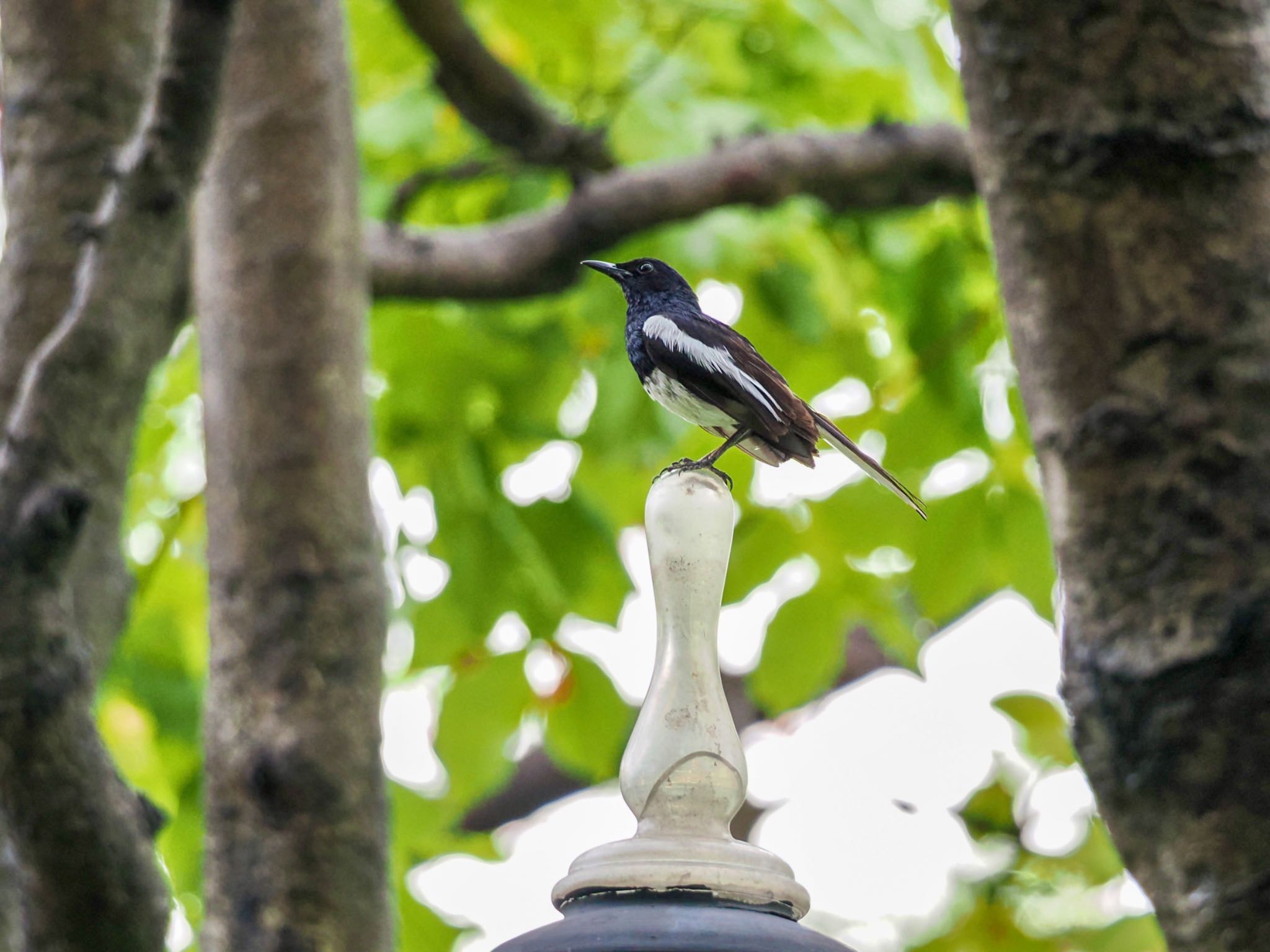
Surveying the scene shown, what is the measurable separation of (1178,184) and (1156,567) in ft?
1.96

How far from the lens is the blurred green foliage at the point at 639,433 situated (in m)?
4.39

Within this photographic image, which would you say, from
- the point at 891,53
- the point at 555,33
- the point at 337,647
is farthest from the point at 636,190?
the point at 337,647

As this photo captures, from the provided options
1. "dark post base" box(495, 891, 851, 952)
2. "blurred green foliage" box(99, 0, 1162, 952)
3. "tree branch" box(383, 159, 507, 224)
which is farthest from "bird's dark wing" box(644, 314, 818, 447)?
"tree branch" box(383, 159, 507, 224)

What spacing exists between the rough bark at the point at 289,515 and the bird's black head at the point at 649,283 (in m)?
1.42

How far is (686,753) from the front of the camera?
181cm

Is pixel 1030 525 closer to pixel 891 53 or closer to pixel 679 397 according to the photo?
pixel 891 53

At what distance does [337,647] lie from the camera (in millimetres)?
3625

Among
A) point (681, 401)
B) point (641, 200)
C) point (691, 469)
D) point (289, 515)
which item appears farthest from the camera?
point (641, 200)

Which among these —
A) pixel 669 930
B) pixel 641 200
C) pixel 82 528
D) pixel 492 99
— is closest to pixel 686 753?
pixel 669 930

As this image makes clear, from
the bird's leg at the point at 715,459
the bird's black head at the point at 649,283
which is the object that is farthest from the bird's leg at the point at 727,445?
the bird's black head at the point at 649,283

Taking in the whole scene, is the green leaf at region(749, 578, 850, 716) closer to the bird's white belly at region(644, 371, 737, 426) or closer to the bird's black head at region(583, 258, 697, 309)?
the bird's black head at region(583, 258, 697, 309)

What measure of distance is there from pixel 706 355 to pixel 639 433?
2.64 meters

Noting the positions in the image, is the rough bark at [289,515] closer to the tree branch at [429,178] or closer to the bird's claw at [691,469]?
the tree branch at [429,178]

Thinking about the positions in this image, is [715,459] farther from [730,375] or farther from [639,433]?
[639,433]
